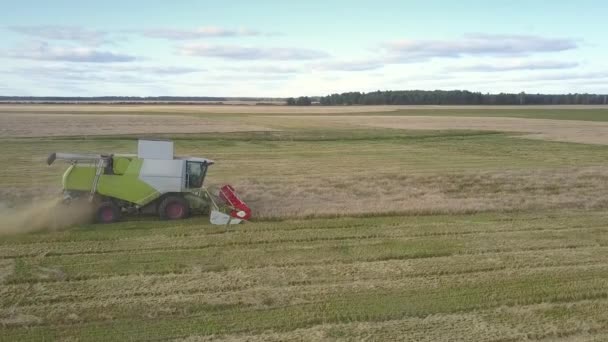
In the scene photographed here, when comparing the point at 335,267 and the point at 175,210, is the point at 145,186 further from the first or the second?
the point at 335,267

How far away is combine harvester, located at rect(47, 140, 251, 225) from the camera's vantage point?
14.8 metres

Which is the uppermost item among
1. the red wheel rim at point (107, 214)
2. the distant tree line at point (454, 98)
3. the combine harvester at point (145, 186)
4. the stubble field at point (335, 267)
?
the distant tree line at point (454, 98)

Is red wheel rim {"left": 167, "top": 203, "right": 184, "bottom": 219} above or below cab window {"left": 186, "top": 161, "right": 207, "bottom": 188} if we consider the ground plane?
A: below

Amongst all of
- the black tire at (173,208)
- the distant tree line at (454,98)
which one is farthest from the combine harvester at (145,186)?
the distant tree line at (454,98)

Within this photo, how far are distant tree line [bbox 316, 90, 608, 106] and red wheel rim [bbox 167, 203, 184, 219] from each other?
14150 centimetres

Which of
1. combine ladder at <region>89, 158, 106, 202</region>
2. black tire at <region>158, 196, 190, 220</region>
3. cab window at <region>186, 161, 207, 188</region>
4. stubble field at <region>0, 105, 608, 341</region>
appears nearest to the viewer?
stubble field at <region>0, 105, 608, 341</region>

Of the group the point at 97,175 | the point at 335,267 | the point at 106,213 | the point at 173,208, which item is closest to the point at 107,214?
the point at 106,213

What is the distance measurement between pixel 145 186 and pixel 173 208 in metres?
0.88

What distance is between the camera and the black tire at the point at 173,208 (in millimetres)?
15305

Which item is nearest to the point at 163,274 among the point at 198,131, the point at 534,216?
the point at 534,216

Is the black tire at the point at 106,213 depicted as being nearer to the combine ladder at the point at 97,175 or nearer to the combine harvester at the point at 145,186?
the combine harvester at the point at 145,186

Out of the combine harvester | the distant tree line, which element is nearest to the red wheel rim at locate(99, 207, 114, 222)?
the combine harvester

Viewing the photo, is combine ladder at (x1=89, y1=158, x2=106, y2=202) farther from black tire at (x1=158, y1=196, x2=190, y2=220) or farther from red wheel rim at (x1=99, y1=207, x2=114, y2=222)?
black tire at (x1=158, y1=196, x2=190, y2=220)

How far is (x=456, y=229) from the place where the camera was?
14711 mm
